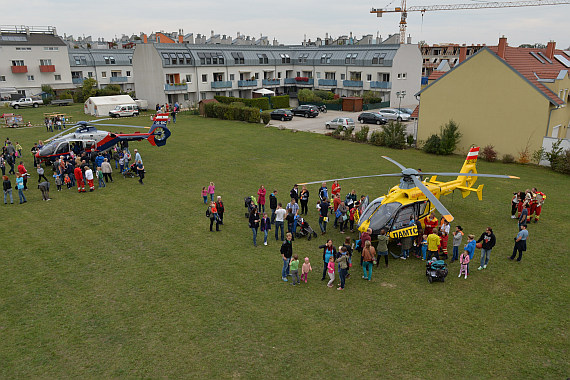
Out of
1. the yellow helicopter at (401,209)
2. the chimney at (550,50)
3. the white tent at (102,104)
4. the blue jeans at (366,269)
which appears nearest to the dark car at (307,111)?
the white tent at (102,104)

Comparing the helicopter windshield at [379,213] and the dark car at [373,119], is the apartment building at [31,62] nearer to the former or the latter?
the dark car at [373,119]

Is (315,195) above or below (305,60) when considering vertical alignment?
below

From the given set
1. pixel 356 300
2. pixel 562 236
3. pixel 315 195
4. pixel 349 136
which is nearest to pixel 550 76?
pixel 349 136

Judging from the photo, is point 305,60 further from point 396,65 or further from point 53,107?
point 53,107

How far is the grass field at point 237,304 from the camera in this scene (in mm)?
9281

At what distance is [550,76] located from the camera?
29.2 m

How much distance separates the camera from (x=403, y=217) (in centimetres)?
1467

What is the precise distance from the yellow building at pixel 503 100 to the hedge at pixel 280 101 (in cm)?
2573

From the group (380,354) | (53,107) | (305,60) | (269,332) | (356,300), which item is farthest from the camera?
(305,60)

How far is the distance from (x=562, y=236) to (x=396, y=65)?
42.4m

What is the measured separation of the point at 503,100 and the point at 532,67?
486 cm

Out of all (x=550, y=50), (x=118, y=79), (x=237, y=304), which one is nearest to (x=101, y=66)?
(x=118, y=79)

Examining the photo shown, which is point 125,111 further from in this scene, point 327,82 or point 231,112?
point 327,82

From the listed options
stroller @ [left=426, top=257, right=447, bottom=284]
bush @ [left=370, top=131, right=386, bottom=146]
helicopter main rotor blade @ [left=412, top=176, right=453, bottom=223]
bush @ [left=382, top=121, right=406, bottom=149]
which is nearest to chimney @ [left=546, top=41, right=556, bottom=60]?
bush @ [left=382, top=121, right=406, bottom=149]
